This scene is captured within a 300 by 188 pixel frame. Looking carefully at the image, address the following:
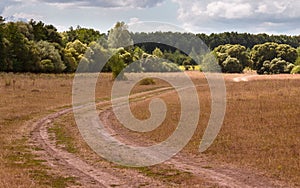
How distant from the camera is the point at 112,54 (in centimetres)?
7769

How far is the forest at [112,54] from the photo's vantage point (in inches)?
2995

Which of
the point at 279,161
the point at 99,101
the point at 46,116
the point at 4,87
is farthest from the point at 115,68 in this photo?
the point at 279,161

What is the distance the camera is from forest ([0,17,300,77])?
250 ft

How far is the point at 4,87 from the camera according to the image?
159 ft

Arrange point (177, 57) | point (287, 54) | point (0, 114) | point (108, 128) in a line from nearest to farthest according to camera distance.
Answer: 1. point (108, 128)
2. point (0, 114)
3. point (287, 54)
4. point (177, 57)

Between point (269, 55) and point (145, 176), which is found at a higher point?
point (269, 55)

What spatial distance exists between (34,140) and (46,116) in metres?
9.27

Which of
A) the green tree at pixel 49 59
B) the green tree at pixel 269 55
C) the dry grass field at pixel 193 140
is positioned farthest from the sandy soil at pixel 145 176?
the green tree at pixel 269 55

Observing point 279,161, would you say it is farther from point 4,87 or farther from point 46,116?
point 4,87

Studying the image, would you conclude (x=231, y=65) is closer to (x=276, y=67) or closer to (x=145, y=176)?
(x=276, y=67)

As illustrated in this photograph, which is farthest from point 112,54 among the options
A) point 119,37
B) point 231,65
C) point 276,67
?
point 276,67

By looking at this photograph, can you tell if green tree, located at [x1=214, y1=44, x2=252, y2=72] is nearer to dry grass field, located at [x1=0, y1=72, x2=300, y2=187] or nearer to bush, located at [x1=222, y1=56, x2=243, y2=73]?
bush, located at [x1=222, y1=56, x2=243, y2=73]

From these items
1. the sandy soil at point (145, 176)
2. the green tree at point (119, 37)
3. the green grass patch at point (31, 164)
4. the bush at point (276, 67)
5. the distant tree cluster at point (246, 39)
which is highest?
the distant tree cluster at point (246, 39)

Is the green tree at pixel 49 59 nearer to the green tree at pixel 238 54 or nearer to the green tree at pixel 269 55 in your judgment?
the green tree at pixel 238 54
